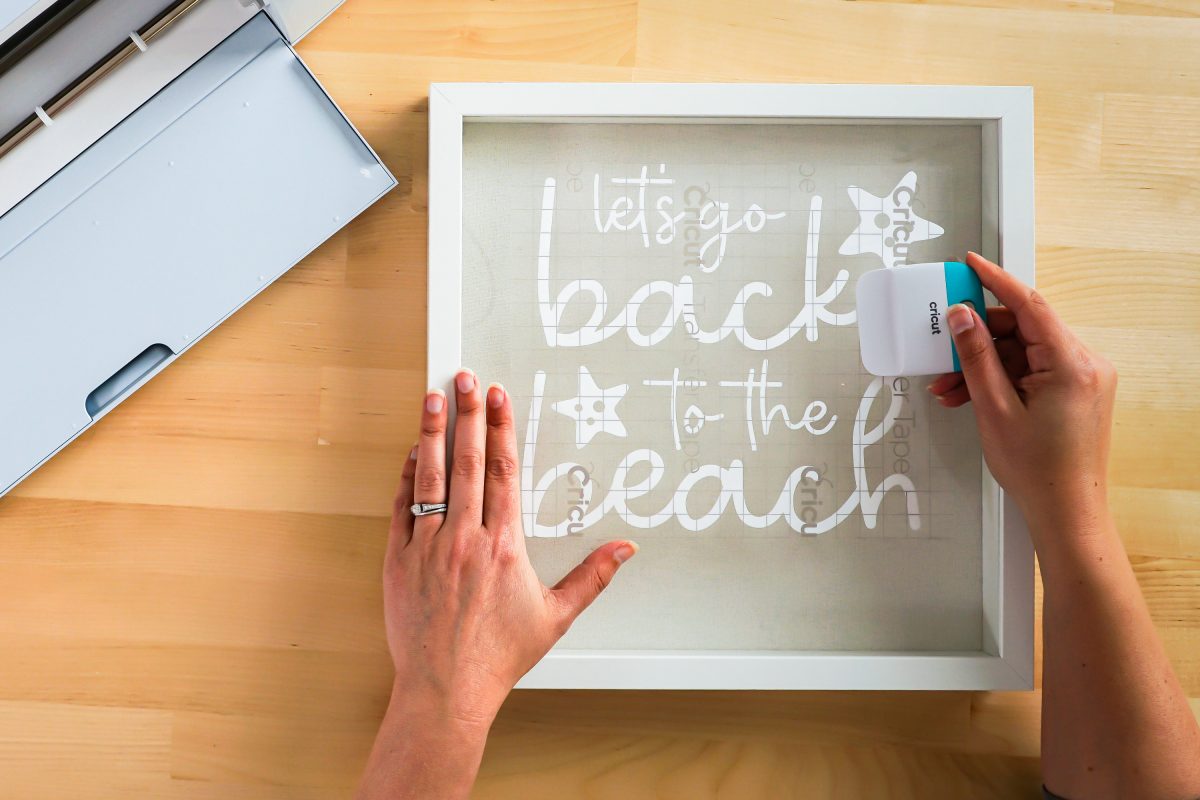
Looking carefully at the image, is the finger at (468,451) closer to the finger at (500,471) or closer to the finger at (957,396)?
the finger at (500,471)

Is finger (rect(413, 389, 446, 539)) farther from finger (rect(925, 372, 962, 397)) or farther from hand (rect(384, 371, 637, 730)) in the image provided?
finger (rect(925, 372, 962, 397))

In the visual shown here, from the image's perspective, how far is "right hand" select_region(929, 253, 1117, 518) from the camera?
0.54m

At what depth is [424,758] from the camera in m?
0.54

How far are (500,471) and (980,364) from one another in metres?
0.36

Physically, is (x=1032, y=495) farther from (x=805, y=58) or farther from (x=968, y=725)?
(x=805, y=58)

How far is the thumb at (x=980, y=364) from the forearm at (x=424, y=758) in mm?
441

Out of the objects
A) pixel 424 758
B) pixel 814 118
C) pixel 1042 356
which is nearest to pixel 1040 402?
pixel 1042 356

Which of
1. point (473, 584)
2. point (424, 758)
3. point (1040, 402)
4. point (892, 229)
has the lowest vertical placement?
point (424, 758)

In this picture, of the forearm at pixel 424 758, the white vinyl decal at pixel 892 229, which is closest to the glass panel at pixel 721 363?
the white vinyl decal at pixel 892 229

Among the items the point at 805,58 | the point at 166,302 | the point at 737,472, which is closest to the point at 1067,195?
the point at 805,58

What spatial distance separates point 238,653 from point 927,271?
627 mm

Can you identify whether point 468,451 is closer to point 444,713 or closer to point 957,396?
point 444,713

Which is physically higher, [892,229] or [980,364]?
[892,229]

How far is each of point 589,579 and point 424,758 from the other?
0.18m
